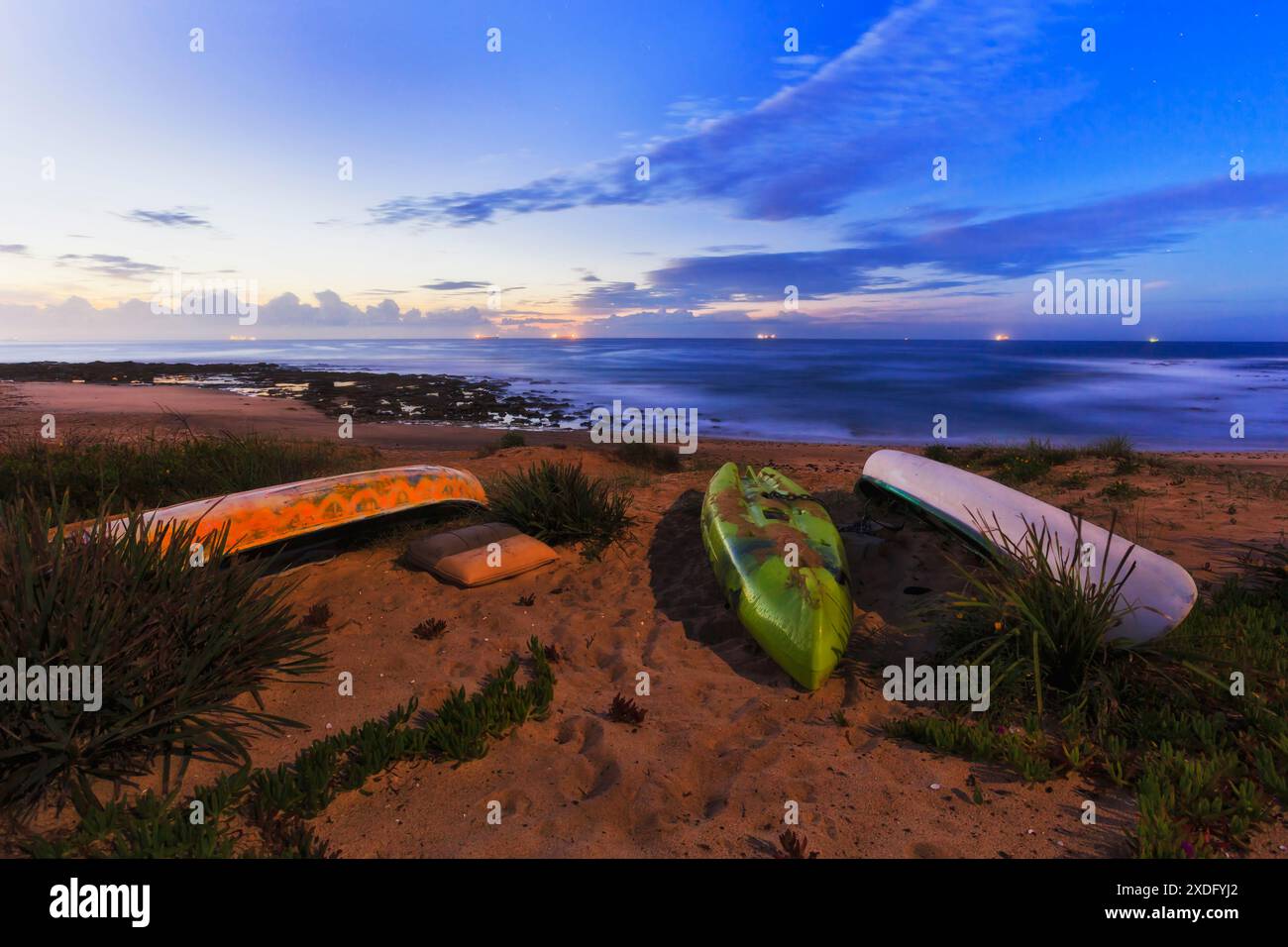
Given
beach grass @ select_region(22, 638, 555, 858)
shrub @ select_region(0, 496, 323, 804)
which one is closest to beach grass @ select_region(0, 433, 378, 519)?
shrub @ select_region(0, 496, 323, 804)

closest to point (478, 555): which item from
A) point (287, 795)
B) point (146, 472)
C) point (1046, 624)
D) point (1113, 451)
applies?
point (287, 795)

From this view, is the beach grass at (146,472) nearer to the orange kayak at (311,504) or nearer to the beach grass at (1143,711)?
the orange kayak at (311,504)

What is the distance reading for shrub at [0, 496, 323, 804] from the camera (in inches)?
121

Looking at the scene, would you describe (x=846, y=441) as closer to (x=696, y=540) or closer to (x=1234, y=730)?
(x=696, y=540)

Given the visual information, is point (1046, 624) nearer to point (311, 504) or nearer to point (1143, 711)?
point (1143, 711)

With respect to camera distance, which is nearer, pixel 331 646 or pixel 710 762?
pixel 710 762

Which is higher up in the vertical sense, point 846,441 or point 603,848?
point 846,441

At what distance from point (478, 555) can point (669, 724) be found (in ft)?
10.3

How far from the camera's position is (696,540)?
320 inches

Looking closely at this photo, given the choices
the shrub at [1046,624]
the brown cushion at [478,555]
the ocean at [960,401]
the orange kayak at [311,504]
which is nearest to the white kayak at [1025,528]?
the shrub at [1046,624]

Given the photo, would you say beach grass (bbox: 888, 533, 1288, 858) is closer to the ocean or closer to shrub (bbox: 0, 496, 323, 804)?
shrub (bbox: 0, 496, 323, 804)
